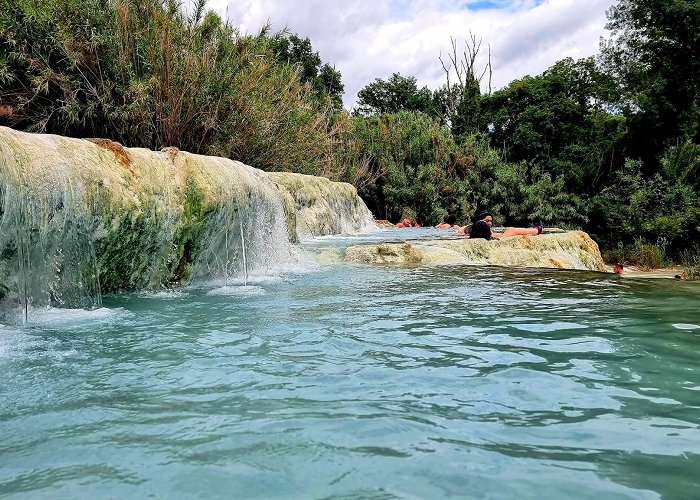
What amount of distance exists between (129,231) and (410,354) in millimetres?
3519

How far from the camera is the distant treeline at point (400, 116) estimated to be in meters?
8.38

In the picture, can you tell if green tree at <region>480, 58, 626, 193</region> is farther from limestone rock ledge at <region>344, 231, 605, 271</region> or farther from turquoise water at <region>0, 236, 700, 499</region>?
turquoise water at <region>0, 236, 700, 499</region>

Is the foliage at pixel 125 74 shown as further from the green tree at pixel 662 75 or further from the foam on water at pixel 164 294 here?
the green tree at pixel 662 75

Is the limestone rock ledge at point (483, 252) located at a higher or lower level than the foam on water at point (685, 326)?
higher

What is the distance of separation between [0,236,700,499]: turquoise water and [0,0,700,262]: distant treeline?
5.17 metres

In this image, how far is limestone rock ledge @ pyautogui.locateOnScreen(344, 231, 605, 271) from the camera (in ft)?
28.7

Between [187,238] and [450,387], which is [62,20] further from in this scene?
[450,387]

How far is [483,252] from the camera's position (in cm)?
942

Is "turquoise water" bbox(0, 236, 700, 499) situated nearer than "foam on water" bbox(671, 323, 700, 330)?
Yes

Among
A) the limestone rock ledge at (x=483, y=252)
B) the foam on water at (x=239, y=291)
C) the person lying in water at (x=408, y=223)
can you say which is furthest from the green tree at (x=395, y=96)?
the foam on water at (x=239, y=291)

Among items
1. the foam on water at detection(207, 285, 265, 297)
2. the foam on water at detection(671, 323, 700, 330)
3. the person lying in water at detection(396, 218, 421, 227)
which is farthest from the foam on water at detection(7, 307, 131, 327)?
the person lying in water at detection(396, 218, 421, 227)

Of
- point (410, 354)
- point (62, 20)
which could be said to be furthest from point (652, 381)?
point (62, 20)

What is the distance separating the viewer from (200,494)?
1.74 m

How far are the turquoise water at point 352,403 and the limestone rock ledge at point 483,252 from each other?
4.02 metres
